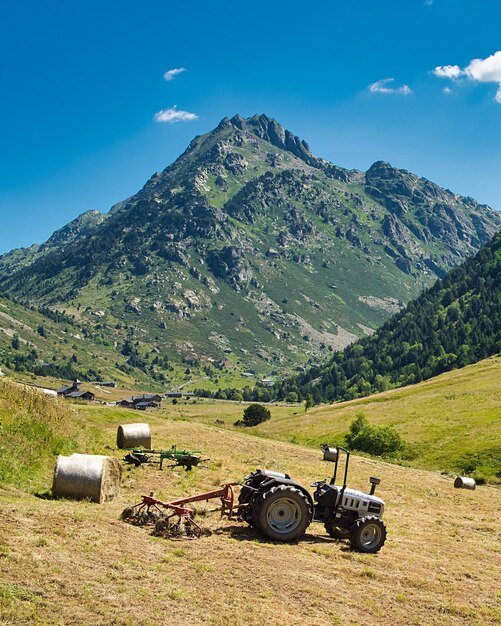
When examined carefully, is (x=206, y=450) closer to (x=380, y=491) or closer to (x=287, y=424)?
(x=380, y=491)

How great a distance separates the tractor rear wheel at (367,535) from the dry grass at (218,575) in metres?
0.41

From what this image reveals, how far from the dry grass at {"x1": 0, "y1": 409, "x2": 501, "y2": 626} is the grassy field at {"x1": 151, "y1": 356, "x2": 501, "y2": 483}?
123 ft

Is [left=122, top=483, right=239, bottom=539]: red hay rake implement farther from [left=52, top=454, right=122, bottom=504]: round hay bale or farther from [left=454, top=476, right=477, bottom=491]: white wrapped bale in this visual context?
[left=454, top=476, right=477, bottom=491]: white wrapped bale

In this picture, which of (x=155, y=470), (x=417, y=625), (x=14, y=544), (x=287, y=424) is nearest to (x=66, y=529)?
(x=14, y=544)

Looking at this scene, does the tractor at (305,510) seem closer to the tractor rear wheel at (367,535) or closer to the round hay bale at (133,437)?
the tractor rear wheel at (367,535)

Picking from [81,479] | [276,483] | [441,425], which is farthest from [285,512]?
[441,425]

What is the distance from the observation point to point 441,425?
81.5 meters

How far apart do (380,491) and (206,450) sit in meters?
13.1

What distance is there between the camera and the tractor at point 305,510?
17.8 meters

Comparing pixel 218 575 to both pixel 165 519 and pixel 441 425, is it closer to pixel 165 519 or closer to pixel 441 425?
pixel 165 519

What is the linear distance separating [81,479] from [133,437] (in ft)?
52.8

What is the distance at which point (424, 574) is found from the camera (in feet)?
54.7

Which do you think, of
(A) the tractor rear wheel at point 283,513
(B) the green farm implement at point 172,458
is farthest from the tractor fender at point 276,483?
(B) the green farm implement at point 172,458

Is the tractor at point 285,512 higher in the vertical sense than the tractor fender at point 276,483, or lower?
lower
